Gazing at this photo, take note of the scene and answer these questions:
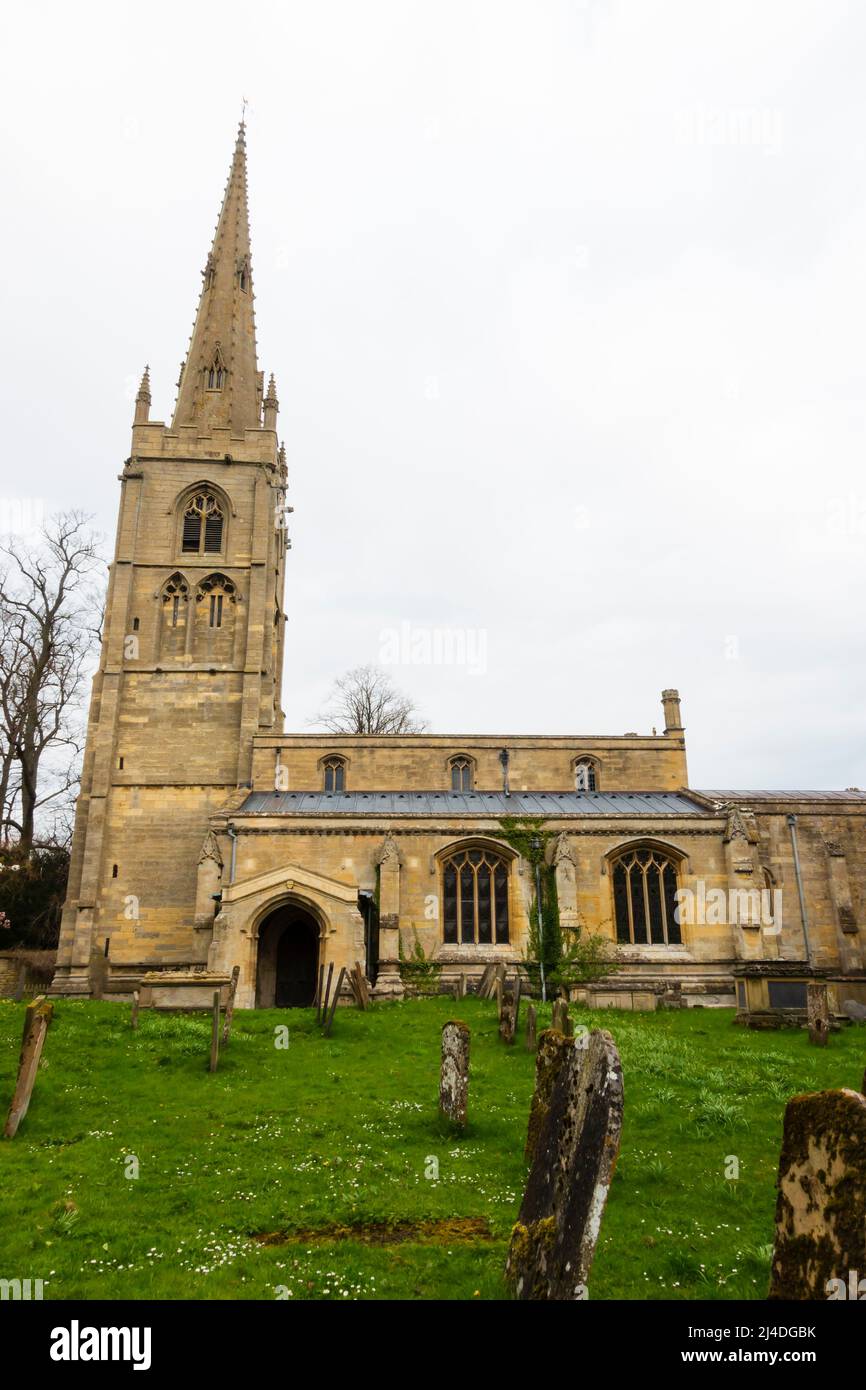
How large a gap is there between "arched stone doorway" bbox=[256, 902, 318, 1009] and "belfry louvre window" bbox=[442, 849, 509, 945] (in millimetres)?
4337

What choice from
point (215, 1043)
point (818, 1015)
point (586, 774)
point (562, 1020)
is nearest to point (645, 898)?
point (586, 774)

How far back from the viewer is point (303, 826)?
28656 mm

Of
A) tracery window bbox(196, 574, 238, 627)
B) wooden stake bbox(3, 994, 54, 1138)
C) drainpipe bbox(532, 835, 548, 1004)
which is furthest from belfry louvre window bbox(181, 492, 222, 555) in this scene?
wooden stake bbox(3, 994, 54, 1138)

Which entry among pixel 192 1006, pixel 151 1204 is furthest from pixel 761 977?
pixel 151 1204

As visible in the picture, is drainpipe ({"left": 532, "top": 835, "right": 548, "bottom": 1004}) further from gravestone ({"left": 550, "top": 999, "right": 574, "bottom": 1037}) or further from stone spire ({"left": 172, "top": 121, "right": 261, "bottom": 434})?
stone spire ({"left": 172, "top": 121, "right": 261, "bottom": 434})

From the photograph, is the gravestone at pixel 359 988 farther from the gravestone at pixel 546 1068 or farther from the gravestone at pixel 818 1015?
the gravestone at pixel 546 1068

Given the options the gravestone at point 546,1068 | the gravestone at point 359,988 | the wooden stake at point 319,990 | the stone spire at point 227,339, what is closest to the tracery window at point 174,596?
the stone spire at point 227,339

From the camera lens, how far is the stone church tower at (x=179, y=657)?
105 ft

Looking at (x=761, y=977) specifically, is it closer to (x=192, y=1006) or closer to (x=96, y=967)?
(x=192, y=1006)

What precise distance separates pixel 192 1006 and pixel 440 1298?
48.9 feet

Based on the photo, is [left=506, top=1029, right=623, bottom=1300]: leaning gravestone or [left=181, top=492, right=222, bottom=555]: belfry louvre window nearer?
[left=506, top=1029, right=623, bottom=1300]: leaning gravestone

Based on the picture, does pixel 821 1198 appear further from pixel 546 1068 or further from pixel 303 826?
pixel 303 826

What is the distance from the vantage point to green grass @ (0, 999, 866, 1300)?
6.66m

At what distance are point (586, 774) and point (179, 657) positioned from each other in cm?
1721
